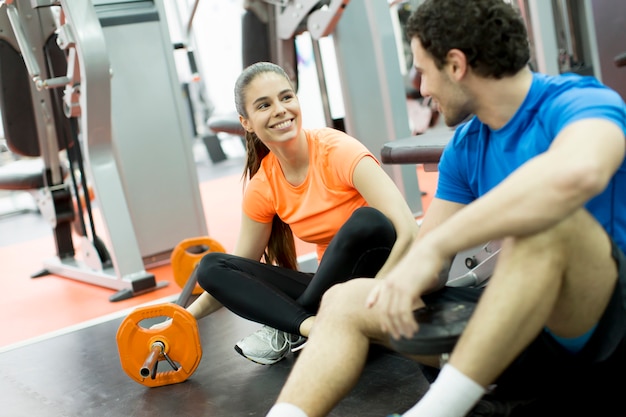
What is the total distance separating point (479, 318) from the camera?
1.35m

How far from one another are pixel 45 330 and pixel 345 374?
2.48m

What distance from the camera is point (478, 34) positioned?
1.50 metres

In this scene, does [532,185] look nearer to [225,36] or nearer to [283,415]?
[283,415]

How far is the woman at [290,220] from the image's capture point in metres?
2.19

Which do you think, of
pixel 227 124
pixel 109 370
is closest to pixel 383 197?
pixel 109 370

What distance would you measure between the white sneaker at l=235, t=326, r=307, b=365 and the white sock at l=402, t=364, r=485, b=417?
1.16 metres

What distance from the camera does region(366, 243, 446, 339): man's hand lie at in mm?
1349

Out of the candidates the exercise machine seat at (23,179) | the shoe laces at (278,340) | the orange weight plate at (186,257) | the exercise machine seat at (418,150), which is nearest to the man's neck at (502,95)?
the shoe laces at (278,340)

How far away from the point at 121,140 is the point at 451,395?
10.9 feet

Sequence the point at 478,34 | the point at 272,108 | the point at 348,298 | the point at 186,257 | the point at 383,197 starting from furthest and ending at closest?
1. the point at 186,257
2. the point at 272,108
3. the point at 383,197
4. the point at 348,298
5. the point at 478,34

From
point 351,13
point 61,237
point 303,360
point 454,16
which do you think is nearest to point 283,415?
point 303,360

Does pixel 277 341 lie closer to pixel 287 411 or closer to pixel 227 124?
pixel 287 411

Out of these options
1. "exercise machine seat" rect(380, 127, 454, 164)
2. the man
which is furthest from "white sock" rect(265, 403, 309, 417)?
"exercise machine seat" rect(380, 127, 454, 164)

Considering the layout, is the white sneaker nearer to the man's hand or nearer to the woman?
the woman
